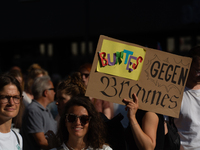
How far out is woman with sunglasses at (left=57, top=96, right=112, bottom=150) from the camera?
8.96 ft

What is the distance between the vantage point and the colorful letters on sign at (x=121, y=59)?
2801 millimetres

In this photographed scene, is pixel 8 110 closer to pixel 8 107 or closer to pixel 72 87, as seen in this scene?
pixel 8 107

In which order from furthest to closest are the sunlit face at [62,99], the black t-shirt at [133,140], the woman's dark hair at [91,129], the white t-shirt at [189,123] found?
the sunlit face at [62,99], the white t-shirt at [189,123], the black t-shirt at [133,140], the woman's dark hair at [91,129]

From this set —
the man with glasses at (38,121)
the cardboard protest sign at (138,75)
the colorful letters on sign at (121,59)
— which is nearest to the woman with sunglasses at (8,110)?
the cardboard protest sign at (138,75)

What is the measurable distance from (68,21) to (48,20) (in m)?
1.20

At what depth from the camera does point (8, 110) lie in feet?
8.77

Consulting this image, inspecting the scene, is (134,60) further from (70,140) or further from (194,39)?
(194,39)

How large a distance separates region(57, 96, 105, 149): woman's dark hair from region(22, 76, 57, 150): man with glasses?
118 cm

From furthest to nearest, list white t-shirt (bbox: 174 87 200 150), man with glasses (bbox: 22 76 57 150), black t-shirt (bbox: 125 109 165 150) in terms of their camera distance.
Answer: man with glasses (bbox: 22 76 57 150) → white t-shirt (bbox: 174 87 200 150) → black t-shirt (bbox: 125 109 165 150)

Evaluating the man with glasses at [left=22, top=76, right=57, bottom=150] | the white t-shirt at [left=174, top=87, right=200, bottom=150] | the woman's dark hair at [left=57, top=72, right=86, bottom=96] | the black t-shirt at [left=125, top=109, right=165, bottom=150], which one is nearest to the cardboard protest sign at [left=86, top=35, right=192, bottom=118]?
the black t-shirt at [left=125, top=109, right=165, bottom=150]

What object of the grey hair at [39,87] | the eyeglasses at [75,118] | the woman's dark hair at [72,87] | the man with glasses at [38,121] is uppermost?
the eyeglasses at [75,118]

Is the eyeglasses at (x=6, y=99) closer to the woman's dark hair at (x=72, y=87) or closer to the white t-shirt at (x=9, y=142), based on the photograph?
the white t-shirt at (x=9, y=142)

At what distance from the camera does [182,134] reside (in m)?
3.46

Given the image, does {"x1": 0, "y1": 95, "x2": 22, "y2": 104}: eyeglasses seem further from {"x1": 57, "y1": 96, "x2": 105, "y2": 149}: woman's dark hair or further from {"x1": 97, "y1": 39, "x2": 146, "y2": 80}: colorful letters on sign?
{"x1": 97, "y1": 39, "x2": 146, "y2": 80}: colorful letters on sign
